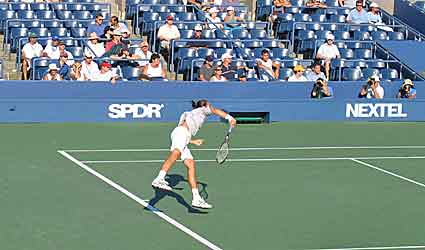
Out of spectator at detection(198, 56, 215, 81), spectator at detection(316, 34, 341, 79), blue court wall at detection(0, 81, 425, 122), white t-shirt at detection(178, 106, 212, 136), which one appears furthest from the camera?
spectator at detection(316, 34, 341, 79)

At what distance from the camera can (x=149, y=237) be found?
1358 centimetres

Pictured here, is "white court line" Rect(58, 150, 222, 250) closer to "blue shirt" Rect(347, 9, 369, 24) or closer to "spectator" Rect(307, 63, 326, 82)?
"spectator" Rect(307, 63, 326, 82)

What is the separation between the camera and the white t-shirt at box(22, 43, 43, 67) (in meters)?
24.0

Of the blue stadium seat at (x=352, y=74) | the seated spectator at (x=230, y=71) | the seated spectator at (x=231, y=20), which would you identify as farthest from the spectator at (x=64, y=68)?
the blue stadium seat at (x=352, y=74)

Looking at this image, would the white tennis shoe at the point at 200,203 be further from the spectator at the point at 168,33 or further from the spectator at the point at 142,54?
the spectator at the point at 168,33

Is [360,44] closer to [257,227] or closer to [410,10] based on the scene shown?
[410,10]

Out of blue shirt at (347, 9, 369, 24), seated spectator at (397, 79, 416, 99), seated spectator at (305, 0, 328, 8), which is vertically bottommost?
seated spectator at (397, 79, 416, 99)

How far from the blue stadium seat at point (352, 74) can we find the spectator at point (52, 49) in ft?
23.4

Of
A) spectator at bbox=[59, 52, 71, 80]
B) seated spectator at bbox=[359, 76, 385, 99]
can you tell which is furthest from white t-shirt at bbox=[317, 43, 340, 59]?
spectator at bbox=[59, 52, 71, 80]

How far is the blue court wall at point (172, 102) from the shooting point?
23.0 metres

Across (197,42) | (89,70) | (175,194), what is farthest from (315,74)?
(175,194)

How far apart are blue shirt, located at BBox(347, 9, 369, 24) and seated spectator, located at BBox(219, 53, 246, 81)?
562 centimetres

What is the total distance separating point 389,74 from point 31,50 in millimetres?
8969

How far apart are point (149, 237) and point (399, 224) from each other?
11.7 feet
